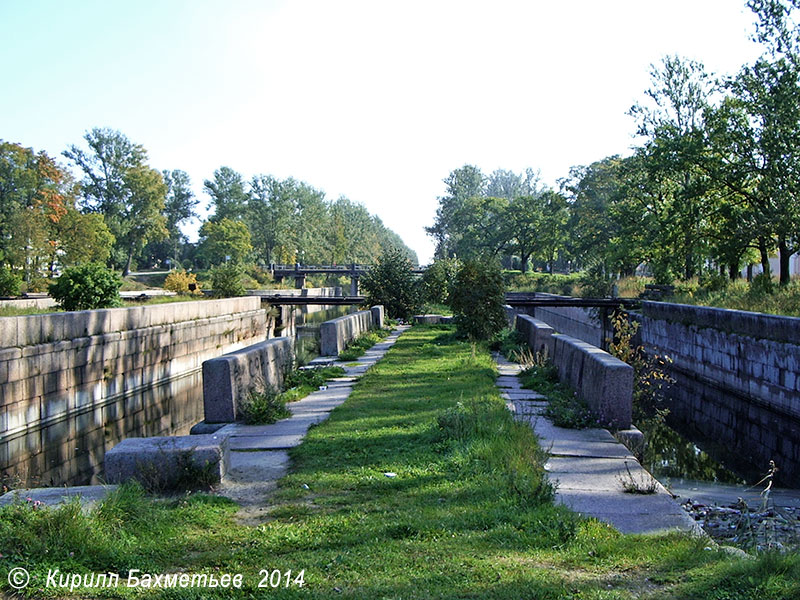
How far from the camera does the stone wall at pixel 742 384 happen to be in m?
12.7

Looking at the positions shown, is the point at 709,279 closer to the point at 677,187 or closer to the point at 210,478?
the point at 677,187

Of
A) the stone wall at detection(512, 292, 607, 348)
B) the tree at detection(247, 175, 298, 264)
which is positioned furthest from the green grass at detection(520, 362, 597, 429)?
the tree at detection(247, 175, 298, 264)

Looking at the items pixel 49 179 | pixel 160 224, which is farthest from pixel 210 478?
pixel 160 224

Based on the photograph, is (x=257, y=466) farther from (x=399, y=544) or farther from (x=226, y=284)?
(x=226, y=284)

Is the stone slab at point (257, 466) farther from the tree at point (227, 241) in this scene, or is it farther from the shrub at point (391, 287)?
the tree at point (227, 241)

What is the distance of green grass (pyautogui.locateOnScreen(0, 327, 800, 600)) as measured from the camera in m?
3.56

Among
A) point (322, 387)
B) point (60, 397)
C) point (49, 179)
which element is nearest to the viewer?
point (322, 387)

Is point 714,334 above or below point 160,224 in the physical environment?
below

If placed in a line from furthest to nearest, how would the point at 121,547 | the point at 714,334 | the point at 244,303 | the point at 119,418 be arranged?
the point at 244,303, the point at 714,334, the point at 119,418, the point at 121,547

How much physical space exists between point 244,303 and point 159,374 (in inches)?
432

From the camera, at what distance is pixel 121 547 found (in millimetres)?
3955

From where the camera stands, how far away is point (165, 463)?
5.44 metres

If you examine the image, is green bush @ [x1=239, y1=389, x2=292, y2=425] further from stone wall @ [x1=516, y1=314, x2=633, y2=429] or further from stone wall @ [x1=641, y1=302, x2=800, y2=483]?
stone wall @ [x1=641, y1=302, x2=800, y2=483]

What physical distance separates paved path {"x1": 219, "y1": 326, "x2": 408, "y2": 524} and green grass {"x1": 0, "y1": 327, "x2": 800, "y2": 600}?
0.15m
